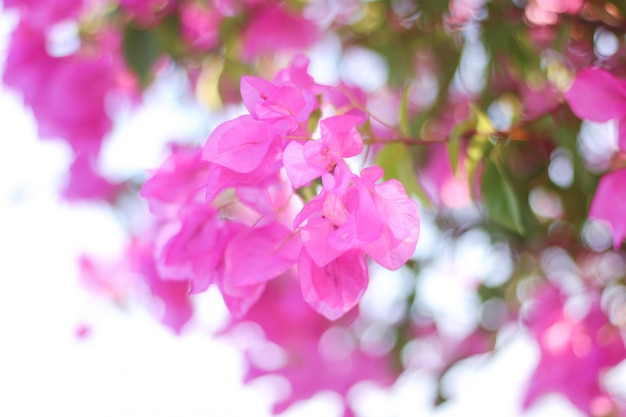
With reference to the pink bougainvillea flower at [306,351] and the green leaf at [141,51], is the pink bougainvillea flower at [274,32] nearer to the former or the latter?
the green leaf at [141,51]

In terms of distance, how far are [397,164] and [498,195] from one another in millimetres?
75

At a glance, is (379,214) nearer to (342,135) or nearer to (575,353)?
(342,135)

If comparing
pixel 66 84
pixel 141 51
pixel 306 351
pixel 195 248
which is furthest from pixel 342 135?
pixel 306 351

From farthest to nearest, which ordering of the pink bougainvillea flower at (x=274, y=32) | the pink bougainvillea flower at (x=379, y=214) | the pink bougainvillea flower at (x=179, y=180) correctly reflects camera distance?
the pink bougainvillea flower at (x=274, y=32) < the pink bougainvillea flower at (x=179, y=180) < the pink bougainvillea flower at (x=379, y=214)

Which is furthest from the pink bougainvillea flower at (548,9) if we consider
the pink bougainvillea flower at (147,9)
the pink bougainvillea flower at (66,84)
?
the pink bougainvillea flower at (66,84)

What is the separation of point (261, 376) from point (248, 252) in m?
0.65

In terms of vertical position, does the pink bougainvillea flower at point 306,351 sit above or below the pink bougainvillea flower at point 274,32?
below

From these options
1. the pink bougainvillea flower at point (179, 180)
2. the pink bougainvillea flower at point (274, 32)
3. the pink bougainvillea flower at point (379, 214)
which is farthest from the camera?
the pink bougainvillea flower at point (274, 32)

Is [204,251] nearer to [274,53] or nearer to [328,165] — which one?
[328,165]

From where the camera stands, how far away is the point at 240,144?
38 cm

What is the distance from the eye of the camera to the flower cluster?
0.37m

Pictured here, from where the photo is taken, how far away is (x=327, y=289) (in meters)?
0.39

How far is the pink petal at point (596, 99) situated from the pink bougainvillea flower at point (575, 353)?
40 cm

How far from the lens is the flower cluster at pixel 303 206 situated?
0.37m
